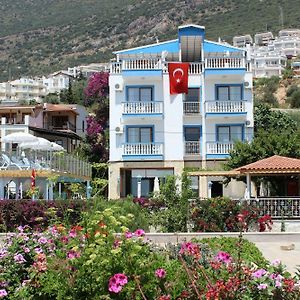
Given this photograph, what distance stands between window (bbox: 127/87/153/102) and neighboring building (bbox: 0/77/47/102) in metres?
76.2

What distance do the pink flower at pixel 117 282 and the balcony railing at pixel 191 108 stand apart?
1186 inches

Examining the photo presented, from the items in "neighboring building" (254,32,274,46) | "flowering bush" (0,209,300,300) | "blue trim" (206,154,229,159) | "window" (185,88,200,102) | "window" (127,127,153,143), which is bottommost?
"flowering bush" (0,209,300,300)

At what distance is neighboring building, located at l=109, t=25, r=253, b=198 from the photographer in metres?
35.2

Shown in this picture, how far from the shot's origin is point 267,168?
23.2 metres

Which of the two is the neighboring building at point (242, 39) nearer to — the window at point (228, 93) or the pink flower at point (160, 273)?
the window at point (228, 93)

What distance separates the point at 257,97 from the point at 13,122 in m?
34.0

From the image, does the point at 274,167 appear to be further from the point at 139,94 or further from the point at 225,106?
the point at 139,94

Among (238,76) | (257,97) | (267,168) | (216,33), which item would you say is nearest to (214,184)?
(238,76)

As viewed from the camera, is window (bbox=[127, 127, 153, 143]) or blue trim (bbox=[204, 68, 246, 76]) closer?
blue trim (bbox=[204, 68, 246, 76])

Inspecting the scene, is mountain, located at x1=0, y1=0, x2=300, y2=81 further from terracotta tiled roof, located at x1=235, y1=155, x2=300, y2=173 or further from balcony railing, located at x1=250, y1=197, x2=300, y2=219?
balcony railing, located at x1=250, y1=197, x2=300, y2=219

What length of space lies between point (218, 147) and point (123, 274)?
29547 mm

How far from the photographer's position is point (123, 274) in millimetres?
6117

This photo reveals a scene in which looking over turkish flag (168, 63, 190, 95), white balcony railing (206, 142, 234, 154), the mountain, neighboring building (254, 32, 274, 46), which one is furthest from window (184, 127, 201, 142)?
neighboring building (254, 32, 274, 46)

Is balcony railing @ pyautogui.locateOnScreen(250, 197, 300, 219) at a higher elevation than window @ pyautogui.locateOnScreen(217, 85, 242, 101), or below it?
below
